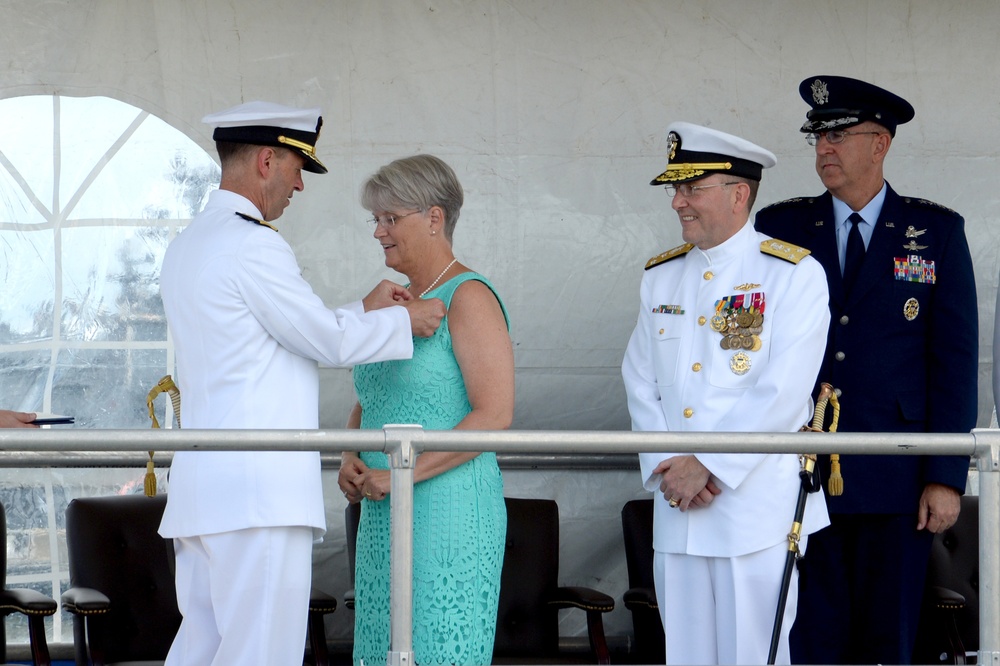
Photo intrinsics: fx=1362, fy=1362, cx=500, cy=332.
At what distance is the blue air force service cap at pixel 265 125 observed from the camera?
2734mm

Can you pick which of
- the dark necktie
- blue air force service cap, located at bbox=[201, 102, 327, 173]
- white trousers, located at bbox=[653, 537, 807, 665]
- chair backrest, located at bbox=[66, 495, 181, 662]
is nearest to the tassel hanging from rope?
blue air force service cap, located at bbox=[201, 102, 327, 173]

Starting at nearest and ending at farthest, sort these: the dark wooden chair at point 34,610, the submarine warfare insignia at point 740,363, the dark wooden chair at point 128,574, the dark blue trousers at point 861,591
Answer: the submarine warfare insignia at point 740,363
the dark blue trousers at point 861,591
the dark wooden chair at point 34,610
the dark wooden chair at point 128,574

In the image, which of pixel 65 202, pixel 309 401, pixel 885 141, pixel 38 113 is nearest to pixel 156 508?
pixel 65 202

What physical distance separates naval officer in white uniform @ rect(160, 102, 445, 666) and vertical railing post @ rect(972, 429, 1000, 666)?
1165 millimetres

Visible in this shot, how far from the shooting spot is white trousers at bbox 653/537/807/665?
306cm

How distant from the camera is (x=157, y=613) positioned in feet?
13.7

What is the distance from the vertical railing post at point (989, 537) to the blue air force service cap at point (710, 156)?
1.23 meters

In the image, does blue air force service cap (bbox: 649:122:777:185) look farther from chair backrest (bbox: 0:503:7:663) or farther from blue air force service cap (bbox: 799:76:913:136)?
chair backrest (bbox: 0:503:7:663)

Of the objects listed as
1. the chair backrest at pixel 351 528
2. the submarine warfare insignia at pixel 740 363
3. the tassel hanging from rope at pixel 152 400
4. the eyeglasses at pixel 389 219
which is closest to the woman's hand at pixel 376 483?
the tassel hanging from rope at pixel 152 400

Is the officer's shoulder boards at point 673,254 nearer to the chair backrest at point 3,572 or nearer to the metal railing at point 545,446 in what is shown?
the metal railing at point 545,446

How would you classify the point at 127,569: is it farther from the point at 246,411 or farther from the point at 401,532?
the point at 401,532

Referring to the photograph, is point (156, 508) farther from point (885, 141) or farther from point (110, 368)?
point (885, 141)

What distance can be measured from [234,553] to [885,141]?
6.82 feet

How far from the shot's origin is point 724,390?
320 cm
